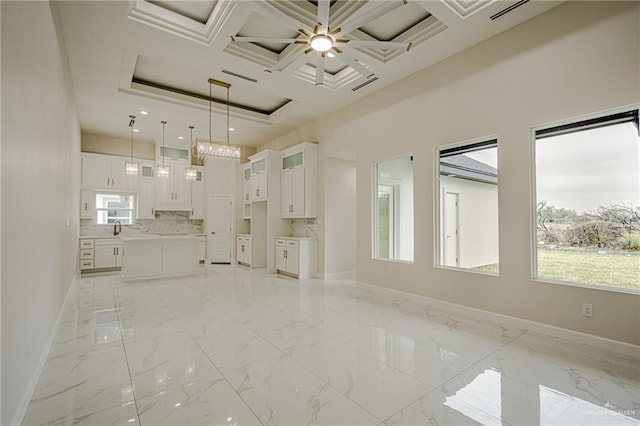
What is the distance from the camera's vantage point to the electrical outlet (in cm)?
298

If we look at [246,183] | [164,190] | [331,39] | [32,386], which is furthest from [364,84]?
[164,190]

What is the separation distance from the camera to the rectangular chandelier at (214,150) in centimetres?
499

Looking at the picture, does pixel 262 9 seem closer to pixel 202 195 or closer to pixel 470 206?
pixel 470 206

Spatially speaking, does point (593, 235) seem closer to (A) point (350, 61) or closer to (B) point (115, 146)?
(A) point (350, 61)

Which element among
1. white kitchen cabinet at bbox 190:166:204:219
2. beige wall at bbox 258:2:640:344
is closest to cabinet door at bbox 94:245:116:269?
white kitchen cabinet at bbox 190:166:204:219

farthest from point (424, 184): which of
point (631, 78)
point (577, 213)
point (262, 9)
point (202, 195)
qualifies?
point (202, 195)

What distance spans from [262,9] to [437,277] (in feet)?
13.2

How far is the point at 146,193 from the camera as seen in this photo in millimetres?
8141

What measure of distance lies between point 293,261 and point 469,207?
148 inches

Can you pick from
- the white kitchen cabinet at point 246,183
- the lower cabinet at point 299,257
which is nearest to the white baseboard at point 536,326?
the lower cabinet at point 299,257

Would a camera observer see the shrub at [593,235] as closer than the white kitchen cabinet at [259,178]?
Yes

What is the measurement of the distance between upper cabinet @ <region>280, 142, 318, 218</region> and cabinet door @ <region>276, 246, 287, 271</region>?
79 cm

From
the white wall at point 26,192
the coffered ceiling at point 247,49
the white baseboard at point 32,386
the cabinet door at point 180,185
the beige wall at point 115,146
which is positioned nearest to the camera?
the white wall at point 26,192

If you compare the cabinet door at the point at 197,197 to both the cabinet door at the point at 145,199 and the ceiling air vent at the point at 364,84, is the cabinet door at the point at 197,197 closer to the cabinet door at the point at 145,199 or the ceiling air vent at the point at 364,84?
the cabinet door at the point at 145,199
